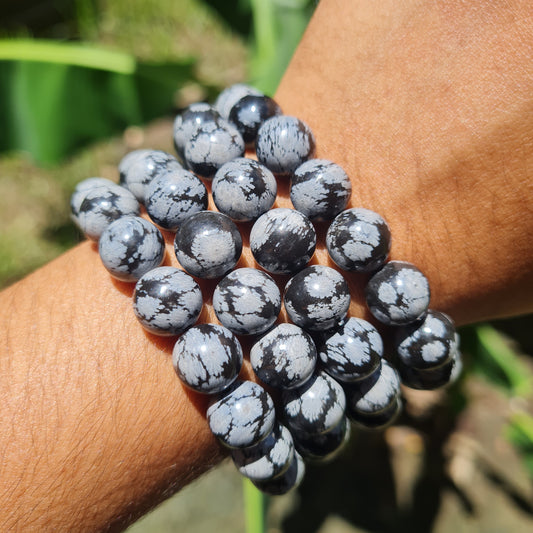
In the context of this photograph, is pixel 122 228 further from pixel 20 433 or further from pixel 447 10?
pixel 447 10

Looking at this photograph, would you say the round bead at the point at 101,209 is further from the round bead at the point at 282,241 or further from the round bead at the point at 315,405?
the round bead at the point at 315,405

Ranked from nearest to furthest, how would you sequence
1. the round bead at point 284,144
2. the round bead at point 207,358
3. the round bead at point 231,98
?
the round bead at point 207,358
the round bead at point 284,144
the round bead at point 231,98

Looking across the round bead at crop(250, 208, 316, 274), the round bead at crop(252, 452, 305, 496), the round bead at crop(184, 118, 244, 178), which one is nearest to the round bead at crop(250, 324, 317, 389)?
the round bead at crop(250, 208, 316, 274)

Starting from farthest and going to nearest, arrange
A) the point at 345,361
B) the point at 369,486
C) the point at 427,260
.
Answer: the point at 369,486, the point at 427,260, the point at 345,361

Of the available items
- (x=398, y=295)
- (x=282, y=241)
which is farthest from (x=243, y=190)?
(x=398, y=295)

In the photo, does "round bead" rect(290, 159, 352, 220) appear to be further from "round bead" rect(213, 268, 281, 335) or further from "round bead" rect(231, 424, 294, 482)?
"round bead" rect(231, 424, 294, 482)

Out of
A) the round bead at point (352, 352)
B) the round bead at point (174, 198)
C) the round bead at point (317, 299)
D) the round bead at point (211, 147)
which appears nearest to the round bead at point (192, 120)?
the round bead at point (211, 147)

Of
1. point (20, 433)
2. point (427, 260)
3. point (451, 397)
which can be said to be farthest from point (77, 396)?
point (451, 397)

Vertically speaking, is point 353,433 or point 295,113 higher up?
point 295,113
